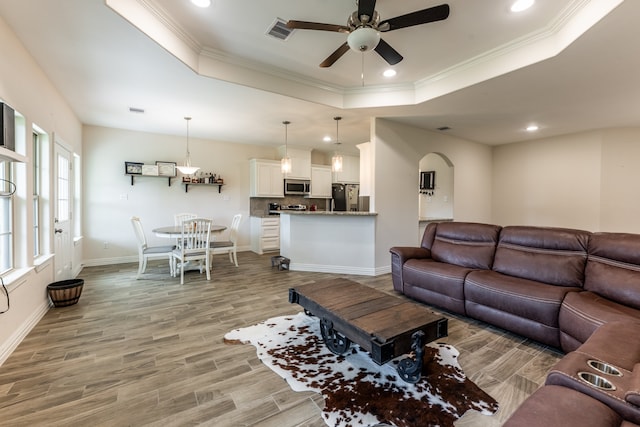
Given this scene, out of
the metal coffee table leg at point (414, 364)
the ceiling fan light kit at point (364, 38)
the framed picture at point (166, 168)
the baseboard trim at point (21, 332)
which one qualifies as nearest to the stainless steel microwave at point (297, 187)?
the framed picture at point (166, 168)

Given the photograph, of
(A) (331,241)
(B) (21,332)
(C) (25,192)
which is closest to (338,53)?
(A) (331,241)

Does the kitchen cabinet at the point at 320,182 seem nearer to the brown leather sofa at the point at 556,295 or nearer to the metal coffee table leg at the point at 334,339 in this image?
the brown leather sofa at the point at 556,295

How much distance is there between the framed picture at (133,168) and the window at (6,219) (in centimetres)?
311

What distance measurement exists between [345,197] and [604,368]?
6.67 metres

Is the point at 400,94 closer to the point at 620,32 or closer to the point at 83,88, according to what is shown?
the point at 620,32

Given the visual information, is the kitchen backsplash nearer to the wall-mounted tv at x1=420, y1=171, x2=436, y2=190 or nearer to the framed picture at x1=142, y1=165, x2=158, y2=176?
the framed picture at x1=142, y1=165, x2=158, y2=176

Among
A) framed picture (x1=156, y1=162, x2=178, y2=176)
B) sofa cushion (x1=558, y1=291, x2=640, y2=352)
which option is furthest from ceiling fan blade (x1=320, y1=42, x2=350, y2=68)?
framed picture (x1=156, y1=162, x2=178, y2=176)

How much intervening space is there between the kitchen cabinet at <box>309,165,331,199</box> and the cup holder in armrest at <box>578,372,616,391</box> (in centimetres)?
667

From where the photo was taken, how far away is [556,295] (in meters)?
2.35

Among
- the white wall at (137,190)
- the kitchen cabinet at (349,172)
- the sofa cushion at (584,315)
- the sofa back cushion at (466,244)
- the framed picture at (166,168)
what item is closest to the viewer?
the sofa cushion at (584,315)

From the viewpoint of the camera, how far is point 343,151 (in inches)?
315

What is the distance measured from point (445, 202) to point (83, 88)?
6717mm

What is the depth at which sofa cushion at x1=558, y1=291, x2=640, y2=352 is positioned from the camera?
196cm

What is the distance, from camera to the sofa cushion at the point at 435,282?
3016mm
